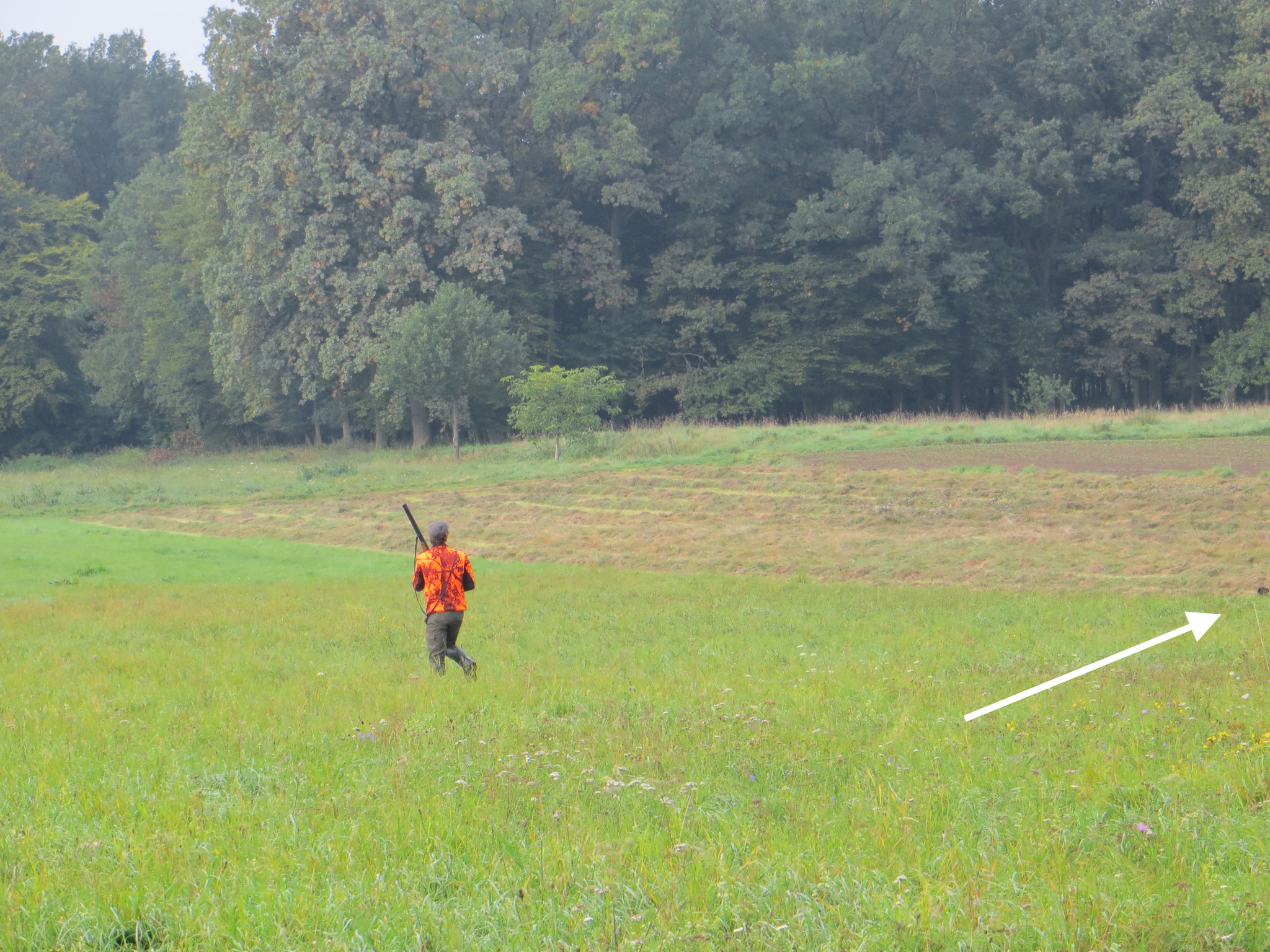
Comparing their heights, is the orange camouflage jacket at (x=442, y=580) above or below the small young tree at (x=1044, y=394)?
below

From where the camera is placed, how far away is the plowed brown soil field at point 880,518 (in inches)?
838

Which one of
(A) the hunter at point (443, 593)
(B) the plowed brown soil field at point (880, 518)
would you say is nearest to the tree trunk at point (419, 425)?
(B) the plowed brown soil field at point (880, 518)

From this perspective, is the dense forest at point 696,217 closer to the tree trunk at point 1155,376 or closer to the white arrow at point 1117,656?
the tree trunk at point 1155,376

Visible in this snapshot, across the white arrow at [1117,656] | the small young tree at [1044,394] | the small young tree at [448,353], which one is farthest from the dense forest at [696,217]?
the white arrow at [1117,656]

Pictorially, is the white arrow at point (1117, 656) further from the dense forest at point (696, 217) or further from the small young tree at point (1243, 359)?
the small young tree at point (1243, 359)

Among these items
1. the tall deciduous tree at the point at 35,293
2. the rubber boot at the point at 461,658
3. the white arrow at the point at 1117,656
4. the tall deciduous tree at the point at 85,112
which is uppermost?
the tall deciduous tree at the point at 85,112

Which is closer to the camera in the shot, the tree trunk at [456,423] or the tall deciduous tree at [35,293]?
the tree trunk at [456,423]

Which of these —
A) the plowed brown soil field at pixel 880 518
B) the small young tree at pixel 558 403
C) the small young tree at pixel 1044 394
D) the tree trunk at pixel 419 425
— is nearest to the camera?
the plowed brown soil field at pixel 880 518

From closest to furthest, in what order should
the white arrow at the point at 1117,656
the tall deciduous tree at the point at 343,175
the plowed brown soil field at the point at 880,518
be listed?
the white arrow at the point at 1117,656
the plowed brown soil field at the point at 880,518
the tall deciduous tree at the point at 343,175

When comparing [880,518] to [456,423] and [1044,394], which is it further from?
[1044,394]

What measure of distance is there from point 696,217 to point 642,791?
2325 inches

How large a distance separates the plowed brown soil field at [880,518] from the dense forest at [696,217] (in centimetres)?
1642

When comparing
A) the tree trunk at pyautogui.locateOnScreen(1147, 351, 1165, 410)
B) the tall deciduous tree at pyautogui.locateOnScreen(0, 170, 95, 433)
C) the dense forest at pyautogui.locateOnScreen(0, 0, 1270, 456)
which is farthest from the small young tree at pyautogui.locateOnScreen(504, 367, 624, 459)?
the tall deciduous tree at pyautogui.locateOnScreen(0, 170, 95, 433)

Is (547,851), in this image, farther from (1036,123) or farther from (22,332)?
(22,332)
